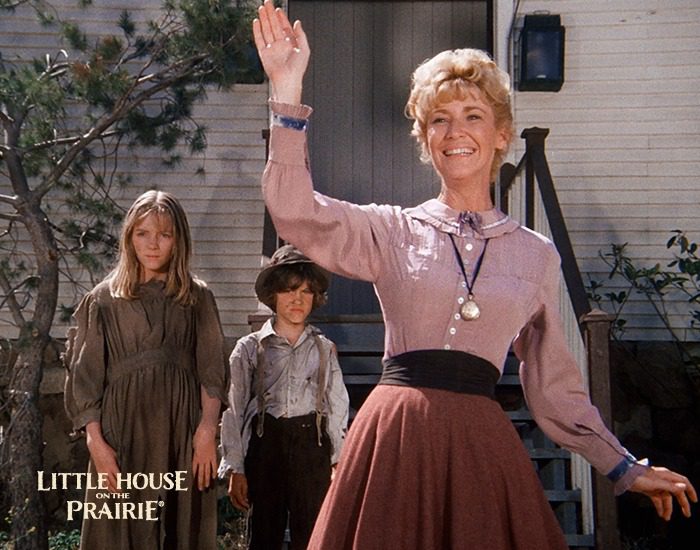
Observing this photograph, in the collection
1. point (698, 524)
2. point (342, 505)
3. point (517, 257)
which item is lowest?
point (698, 524)

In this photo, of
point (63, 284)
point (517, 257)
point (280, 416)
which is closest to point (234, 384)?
point (280, 416)

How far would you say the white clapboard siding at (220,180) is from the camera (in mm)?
7426

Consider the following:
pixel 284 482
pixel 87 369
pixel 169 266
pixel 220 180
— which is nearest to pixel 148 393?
pixel 87 369

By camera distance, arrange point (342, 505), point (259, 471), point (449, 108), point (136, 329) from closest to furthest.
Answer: point (342, 505), point (449, 108), point (136, 329), point (259, 471)

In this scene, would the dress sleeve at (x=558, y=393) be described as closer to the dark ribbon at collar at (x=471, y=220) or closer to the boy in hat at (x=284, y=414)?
the dark ribbon at collar at (x=471, y=220)

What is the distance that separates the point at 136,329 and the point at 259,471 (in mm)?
785

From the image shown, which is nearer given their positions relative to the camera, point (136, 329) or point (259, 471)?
point (136, 329)

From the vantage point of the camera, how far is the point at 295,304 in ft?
13.6

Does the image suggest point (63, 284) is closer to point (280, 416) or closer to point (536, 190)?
point (536, 190)

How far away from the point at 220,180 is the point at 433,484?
563cm

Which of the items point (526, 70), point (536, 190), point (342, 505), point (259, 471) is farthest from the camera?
point (526, 70)

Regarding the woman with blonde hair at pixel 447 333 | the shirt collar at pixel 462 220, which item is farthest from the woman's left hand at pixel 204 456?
the shirt collar at pixel 462 220

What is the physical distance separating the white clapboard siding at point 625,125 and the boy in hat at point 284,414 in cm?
369

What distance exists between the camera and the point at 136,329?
11.3 feet
